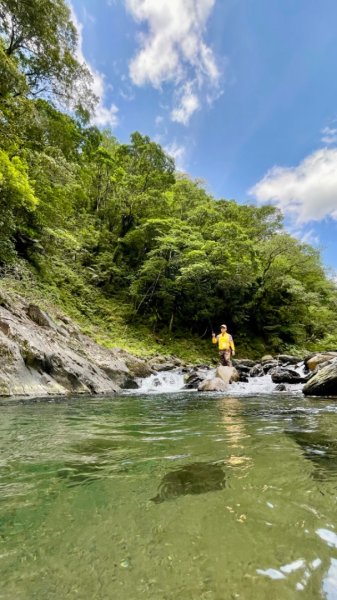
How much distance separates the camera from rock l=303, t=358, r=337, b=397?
7949 millimetres

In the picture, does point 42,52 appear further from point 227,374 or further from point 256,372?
point 256,372

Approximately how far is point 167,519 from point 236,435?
2.11 meters

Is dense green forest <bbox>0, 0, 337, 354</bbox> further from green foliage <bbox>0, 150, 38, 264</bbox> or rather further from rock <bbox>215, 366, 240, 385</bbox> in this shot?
rock <bbox>215, 366, 240, 385</bbox>

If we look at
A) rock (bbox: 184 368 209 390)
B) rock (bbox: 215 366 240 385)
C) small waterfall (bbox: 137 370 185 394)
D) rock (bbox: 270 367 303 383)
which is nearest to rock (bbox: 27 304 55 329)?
small waterfall (bbox: 137 370 185 394)

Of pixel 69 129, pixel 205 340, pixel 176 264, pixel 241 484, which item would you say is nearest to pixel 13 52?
pixel 69 129

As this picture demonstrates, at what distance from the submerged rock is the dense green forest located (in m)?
10.6

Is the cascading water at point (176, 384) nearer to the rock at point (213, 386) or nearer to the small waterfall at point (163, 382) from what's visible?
the small waterfall at point (163, 382)

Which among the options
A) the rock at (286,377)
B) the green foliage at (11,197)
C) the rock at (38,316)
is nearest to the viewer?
the green foliage at (11,197)

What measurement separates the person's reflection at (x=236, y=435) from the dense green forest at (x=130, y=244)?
30.8ft

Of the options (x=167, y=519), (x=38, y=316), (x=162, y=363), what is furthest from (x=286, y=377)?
(x=167, y=519)

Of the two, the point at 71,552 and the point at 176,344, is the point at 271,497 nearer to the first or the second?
the point at 71,552

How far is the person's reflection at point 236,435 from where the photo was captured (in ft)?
8.34

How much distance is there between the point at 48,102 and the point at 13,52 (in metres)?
2.06

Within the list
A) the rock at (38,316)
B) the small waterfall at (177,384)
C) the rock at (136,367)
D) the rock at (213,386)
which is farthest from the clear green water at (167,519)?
the rock at (136,367)
